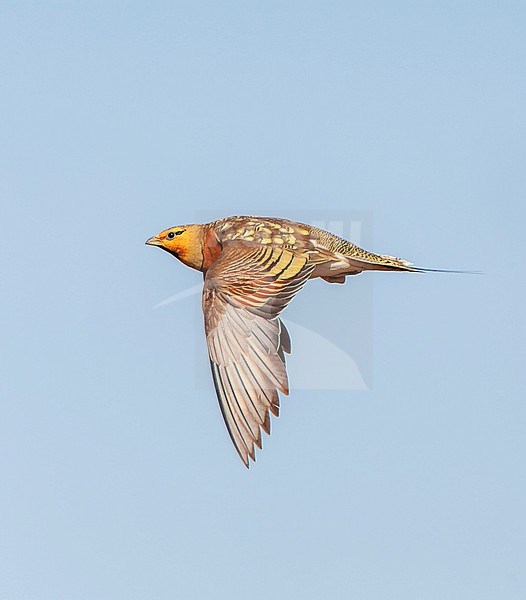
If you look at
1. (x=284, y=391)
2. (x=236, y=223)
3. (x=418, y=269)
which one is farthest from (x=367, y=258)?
(x=284, y=391)

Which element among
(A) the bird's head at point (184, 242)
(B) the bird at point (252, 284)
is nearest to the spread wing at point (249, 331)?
(B) the bird at point (252, 284)

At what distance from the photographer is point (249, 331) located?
1005cm

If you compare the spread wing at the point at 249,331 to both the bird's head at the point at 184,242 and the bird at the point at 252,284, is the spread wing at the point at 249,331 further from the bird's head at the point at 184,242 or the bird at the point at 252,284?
the bird's head at the point at 184,242

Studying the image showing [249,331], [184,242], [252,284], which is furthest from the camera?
[184,242]

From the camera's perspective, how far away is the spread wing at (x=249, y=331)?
956cm

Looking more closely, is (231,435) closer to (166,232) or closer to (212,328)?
(212,328)

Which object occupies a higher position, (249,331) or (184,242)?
(184,242)

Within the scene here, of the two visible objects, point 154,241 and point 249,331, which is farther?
point 154,241

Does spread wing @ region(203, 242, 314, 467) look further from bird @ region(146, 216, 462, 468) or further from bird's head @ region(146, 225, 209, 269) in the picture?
bird's head @ region(146, 225, 209, 269)

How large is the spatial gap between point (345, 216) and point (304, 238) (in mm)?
900

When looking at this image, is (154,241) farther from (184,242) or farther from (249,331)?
(249,331)

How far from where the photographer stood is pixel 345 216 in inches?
462

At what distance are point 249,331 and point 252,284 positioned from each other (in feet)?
1.26

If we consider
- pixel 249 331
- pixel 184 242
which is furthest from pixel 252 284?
pixel 184 242
